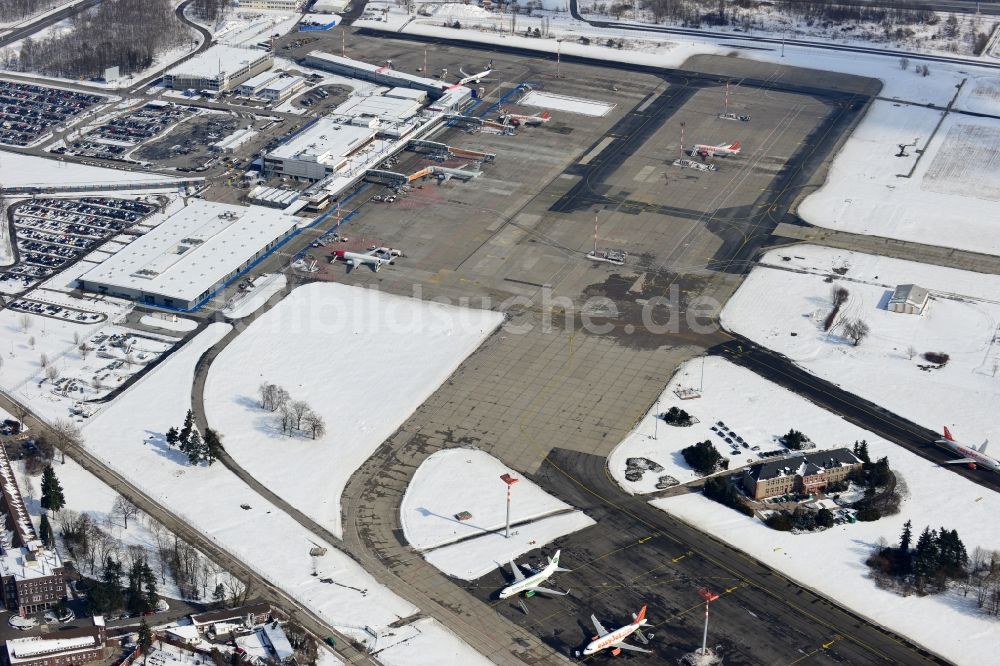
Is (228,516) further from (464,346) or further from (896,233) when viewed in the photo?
(896,233)

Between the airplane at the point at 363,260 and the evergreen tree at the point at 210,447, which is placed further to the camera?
the airplane at the point at 363,260

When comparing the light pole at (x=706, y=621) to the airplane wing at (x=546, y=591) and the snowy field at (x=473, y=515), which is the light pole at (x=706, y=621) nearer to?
the airplane wing at (x=546, y=591)

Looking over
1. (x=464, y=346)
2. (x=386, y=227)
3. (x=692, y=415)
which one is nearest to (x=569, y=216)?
(x=386, y=227)

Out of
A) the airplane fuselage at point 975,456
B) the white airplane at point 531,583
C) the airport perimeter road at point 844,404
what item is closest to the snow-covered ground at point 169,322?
the white airplane at point 531,583

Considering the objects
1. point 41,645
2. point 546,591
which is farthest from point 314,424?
point 41,645

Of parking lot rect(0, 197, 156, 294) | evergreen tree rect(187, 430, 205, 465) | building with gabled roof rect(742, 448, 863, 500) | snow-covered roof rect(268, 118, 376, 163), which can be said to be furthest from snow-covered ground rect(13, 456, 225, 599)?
snow-covered roof rect(268, 118, 376, 163)

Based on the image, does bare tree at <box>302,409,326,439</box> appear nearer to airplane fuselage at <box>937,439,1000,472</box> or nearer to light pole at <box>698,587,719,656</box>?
light pole at <box>698,587,719,656</box>
